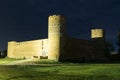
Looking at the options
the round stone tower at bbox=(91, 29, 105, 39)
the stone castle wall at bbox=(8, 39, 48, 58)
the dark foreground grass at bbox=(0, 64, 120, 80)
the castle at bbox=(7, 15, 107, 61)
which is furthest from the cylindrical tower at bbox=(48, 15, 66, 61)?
the dark foreground grass at bbox=(0, 64, 120, 80)

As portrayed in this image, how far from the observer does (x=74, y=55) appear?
6212 centimetres

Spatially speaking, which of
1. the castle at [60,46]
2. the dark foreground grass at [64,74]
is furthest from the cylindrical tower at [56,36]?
the dark foreground grass at [64,74]

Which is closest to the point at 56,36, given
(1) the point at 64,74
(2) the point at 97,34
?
(2) the point at 97,34

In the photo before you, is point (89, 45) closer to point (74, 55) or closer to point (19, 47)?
point (74, 55)

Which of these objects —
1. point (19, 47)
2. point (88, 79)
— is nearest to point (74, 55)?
point (19, 47)

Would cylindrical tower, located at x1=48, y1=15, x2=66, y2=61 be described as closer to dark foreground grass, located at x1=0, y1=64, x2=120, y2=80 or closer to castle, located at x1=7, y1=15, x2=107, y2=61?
castle, located at x1=7, y1=15, x2=107, y2=61

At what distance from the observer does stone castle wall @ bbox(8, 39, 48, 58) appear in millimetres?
61763

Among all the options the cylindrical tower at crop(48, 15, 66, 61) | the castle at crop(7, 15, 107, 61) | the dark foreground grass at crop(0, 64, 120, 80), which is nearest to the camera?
the dark foreground grass at crop(0, 64, 120, 80)

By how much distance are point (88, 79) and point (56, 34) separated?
35.9 m

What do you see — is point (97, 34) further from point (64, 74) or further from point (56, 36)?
point (64, 74)

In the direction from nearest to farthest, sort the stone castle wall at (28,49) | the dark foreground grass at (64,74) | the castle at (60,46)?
the dark foreground grass at (64,74), the castle at (60,46), the stone castle wall at (28,49)

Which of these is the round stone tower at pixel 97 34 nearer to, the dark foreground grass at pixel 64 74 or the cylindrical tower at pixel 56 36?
the cylindrical tower at pixel 56 36

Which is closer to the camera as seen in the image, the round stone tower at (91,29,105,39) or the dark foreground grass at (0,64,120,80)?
the dark foreground grass at (0,64,120,80)

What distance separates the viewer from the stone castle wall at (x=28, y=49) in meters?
61.8
